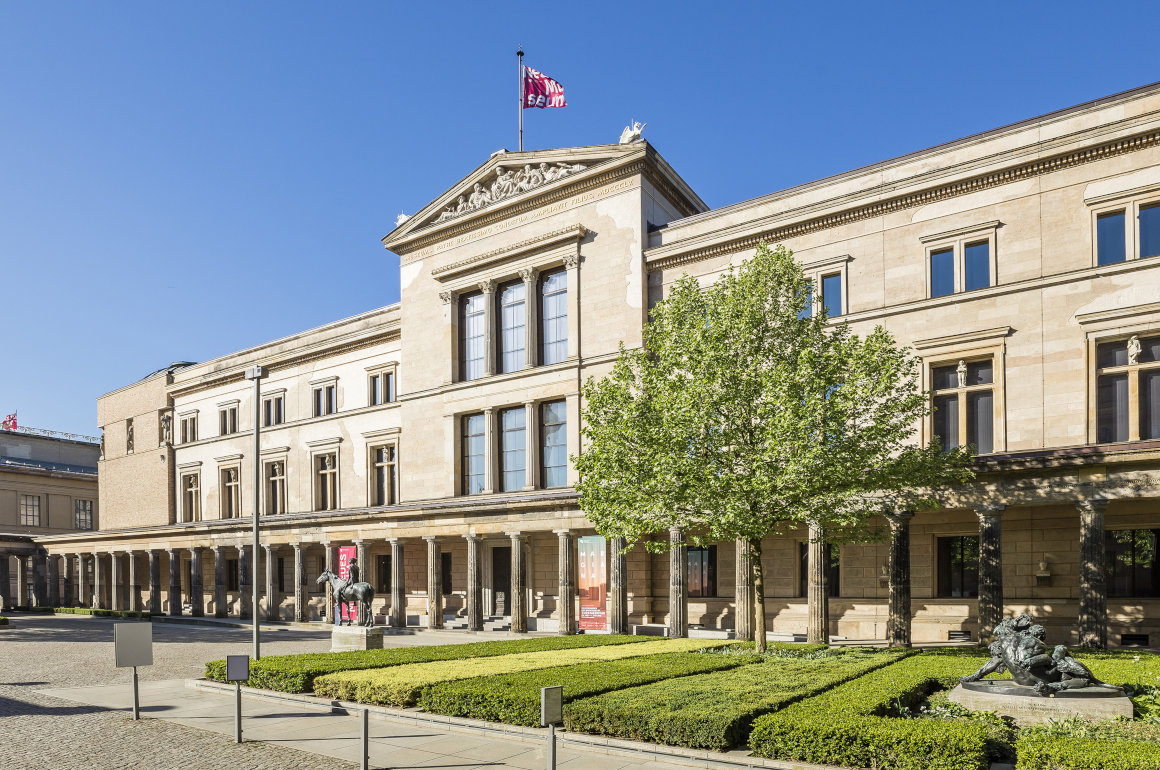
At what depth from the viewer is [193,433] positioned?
68.7 meters

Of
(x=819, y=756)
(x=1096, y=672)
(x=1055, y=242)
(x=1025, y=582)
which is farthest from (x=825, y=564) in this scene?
(x=819, y=756)

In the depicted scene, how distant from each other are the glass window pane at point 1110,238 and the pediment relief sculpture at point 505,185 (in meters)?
22.4

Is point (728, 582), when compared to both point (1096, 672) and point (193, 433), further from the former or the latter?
point (193, 433)

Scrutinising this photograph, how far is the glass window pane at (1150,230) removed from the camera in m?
28.7

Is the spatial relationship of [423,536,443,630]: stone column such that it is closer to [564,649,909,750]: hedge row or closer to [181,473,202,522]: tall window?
[564,649,909,750]: hedge row

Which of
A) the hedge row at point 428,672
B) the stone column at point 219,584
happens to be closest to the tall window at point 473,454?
the hedge row at point 428,672

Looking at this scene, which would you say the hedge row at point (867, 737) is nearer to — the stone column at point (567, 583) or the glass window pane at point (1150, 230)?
the glass window pane at point (1150, 230)

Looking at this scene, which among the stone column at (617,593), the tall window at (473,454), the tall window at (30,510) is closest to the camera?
the stone column at (617,593)

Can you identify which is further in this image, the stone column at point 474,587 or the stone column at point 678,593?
the stone column at point 474,587

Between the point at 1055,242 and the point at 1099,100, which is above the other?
the point at 1099,100

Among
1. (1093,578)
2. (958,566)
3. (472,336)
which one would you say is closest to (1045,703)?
(1093,578)

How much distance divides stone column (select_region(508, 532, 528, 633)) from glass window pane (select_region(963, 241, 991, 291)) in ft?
71.4

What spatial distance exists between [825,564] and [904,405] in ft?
25.0

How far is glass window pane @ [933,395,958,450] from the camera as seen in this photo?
106 ft
